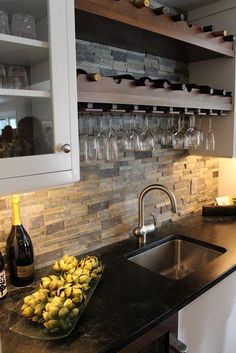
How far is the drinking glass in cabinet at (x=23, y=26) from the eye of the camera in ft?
3.04

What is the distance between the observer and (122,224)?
1.72 metres

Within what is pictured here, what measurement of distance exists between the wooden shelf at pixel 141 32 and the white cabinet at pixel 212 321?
1.18 m

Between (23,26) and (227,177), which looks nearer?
(23,26)

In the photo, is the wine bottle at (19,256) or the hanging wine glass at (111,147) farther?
the hanging wine glass at (111,147)

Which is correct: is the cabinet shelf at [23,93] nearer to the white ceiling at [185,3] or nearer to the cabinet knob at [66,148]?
the cabinet knob at [66,148]

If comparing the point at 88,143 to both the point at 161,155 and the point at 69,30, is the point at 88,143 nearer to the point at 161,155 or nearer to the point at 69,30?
the point at 69,30

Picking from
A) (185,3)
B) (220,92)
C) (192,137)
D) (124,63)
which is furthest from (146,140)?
(185,3)

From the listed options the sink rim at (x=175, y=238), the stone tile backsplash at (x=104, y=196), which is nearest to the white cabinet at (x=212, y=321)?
the sink rim at (x=175, y=238)

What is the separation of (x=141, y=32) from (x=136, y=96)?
1.03ft

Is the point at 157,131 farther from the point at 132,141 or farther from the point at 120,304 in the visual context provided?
the point at 120,304

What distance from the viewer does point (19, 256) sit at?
48.9 inches

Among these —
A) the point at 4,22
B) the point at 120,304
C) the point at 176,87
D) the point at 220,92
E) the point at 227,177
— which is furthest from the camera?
the point at 227,177

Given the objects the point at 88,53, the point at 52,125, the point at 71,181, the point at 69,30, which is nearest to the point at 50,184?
the point at 71,181

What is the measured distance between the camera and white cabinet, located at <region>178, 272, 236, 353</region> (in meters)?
1.15
